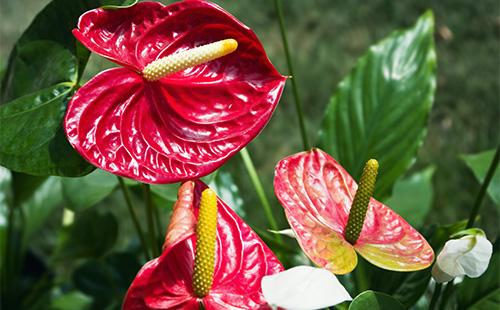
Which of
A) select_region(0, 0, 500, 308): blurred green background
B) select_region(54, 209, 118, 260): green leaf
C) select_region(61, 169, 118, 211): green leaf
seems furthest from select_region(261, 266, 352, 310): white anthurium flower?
select_region(0, 0, 500, 308): blurred green background

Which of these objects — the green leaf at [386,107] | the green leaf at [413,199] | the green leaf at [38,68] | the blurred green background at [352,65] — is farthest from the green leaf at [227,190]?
the blurred green background at [352,65]

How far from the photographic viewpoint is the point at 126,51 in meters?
0.61

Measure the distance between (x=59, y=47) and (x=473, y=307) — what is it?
1.56 ft

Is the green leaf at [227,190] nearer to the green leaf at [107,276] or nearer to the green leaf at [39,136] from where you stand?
the green leaf at [107,276]

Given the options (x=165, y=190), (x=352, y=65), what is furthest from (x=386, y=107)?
(x=352, y=65)

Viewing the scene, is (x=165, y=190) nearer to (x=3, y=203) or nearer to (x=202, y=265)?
(x=202, y=265)

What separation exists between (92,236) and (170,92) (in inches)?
18.9

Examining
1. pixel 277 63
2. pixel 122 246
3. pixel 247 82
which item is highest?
pixel 247 82

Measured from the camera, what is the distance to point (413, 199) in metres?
1.19

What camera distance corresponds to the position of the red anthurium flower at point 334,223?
54cm

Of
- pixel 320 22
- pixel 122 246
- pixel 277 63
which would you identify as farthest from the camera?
pixel 320 22

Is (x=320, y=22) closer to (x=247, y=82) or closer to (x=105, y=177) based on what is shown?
(x=105, y=177)

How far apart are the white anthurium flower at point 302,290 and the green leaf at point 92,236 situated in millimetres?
591

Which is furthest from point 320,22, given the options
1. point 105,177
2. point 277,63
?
point 105,177
